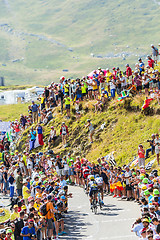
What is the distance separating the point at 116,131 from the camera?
3098 cm

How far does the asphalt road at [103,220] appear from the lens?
16000 millimetres

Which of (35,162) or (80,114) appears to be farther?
(80,114)

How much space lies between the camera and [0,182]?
26.5 metres

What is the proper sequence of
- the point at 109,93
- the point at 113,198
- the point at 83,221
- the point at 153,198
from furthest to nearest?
the point at 109,93 → the point at 113,198 → the point at 83,221 → the point at 153,198

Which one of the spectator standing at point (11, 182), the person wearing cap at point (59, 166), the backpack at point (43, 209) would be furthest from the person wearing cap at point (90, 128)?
the backpack at point (43, 209)

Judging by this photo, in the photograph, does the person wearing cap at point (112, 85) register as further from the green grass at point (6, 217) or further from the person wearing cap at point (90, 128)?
the green grass at point (6, 217)

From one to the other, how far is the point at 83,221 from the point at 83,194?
619 cm

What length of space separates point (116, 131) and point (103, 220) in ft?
43.6

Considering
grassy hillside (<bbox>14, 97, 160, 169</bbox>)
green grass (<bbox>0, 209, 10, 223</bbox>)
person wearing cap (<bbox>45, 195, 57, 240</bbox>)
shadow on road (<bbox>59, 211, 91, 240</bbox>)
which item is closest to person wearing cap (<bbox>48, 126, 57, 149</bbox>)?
grassy hillside (<bbox>14, 97, 160, 169</bbox>)

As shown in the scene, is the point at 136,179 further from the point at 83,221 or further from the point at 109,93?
the point at 109,93

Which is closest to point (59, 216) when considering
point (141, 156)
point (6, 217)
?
point (6, 217)

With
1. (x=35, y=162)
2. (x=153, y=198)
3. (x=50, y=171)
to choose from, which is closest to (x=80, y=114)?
(x=35, y=162)

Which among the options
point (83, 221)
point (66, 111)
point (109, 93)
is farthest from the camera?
point (66, 111)

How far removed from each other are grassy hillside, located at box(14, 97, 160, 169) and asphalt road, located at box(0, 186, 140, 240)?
236 inches
